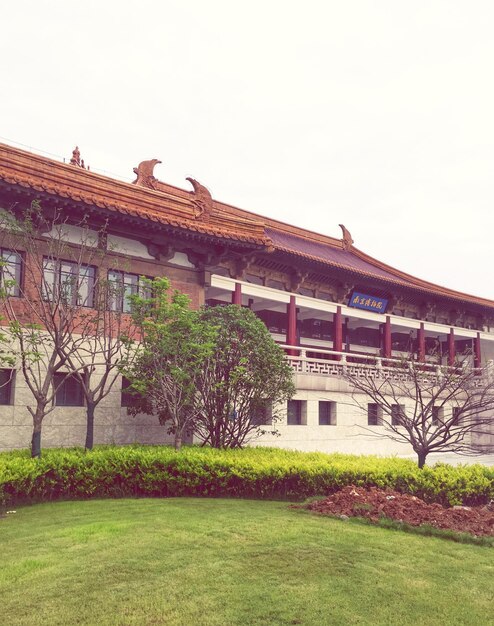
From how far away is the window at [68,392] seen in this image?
497 inches

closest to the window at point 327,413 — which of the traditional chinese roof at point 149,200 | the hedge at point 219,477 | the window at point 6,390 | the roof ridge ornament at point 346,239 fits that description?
the traditional chinese roof at point 149,200

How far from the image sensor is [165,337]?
37.7 feet

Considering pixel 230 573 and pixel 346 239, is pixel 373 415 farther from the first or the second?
pixel 230 573

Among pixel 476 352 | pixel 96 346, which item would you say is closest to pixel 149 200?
pixel 96 346

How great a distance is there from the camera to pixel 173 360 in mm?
11539

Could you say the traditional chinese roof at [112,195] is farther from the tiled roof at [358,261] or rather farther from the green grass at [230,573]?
the green grass at [230,573]

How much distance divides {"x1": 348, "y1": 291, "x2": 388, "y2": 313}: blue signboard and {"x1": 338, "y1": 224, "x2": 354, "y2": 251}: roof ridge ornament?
15.3ft

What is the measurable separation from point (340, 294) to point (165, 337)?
1170 centimetres

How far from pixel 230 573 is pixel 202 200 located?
504 inches

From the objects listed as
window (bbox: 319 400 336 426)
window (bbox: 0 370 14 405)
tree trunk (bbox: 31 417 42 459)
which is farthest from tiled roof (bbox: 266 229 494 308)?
tree trunk (bbox: 31 417 42 459)

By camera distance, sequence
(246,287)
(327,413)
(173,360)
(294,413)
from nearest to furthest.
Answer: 1. (173,360)
2. (294,413)
3. (327,413)
4. (246,287)

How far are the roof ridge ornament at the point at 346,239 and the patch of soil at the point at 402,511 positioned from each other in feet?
62.8

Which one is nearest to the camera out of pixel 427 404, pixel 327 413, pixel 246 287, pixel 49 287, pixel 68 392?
pixel 49 287

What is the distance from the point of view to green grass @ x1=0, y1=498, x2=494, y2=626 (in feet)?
15.4
